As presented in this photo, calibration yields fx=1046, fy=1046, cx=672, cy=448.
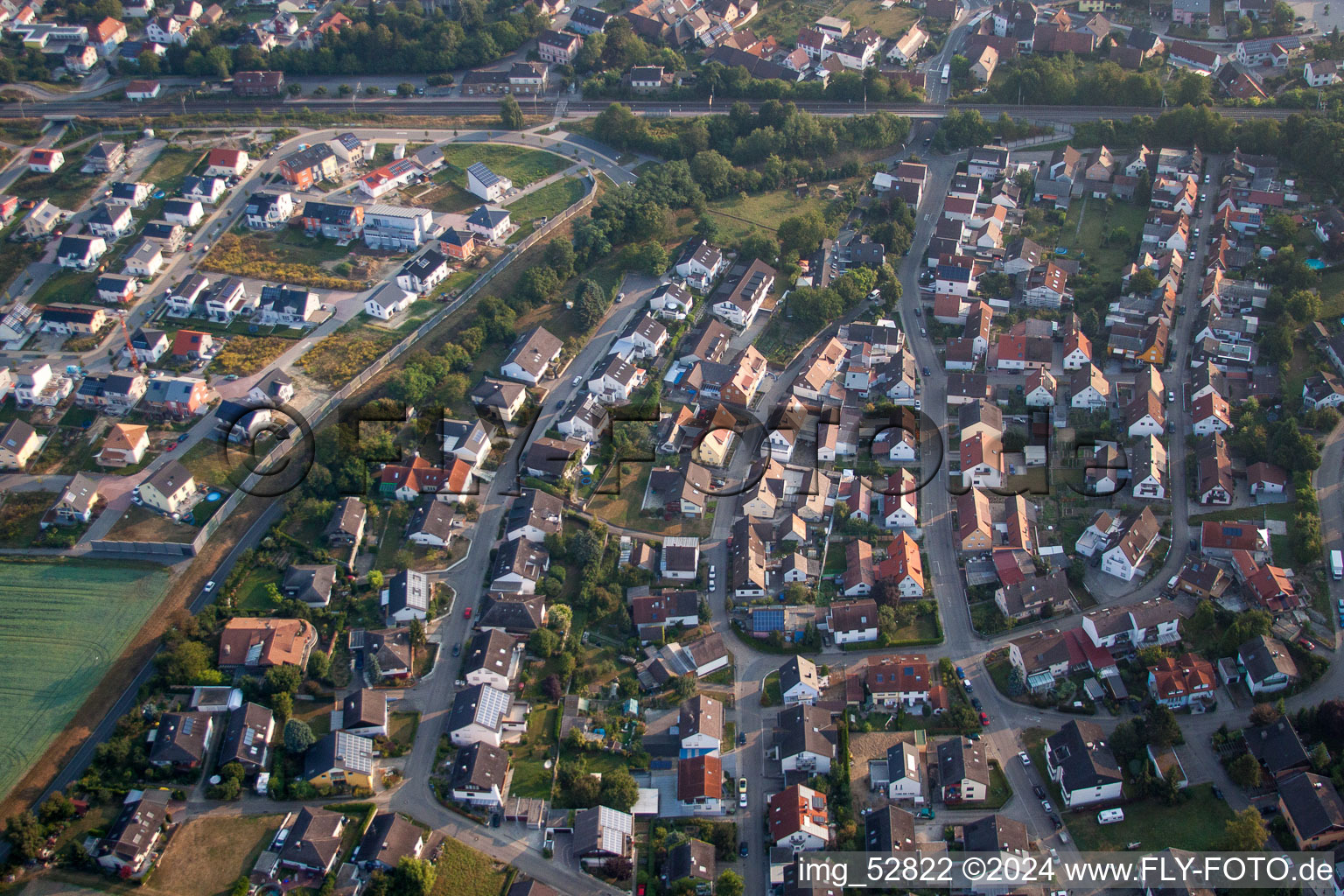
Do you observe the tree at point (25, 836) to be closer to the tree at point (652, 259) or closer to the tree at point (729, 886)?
the tree at point (729, 886)

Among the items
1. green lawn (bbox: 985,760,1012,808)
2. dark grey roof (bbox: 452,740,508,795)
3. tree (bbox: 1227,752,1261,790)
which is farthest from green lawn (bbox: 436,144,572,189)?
tree (bbox: 1227,752,1261,790)

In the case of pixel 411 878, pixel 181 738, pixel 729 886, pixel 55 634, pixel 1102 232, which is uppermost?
pixel 1102 232

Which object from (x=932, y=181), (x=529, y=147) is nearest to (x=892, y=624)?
(x=932, y=181)

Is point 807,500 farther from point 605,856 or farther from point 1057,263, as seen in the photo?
point 1057,263

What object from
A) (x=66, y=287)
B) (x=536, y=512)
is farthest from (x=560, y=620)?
(x=66, y=287)

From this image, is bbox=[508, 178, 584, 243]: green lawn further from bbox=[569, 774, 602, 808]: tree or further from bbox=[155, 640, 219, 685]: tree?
bbox=[569, 774, 602, 808]: tree

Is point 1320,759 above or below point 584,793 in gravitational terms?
above

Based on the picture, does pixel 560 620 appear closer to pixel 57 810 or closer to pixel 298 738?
pixel 298 738
